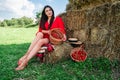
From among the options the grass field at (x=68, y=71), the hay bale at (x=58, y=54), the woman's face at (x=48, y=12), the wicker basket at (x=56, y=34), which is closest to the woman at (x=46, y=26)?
the woman's face at (x=48, y=12)

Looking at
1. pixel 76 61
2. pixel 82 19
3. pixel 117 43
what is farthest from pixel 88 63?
pixel 82 19

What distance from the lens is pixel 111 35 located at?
671cm

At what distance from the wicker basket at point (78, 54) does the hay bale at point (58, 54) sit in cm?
15

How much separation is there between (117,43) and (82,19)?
1407mm

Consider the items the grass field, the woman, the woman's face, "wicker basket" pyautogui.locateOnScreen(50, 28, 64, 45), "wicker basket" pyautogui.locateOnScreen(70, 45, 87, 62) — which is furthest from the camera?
the woman's face

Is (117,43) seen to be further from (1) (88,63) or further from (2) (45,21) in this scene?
(2) (45,21)

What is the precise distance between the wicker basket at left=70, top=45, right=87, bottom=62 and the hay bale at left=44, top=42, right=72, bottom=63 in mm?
155

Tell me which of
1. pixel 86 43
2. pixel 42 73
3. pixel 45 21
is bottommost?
pixel 42 73

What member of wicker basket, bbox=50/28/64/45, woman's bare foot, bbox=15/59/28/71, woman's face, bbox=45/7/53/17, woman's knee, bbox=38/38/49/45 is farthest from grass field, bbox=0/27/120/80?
woman's face, bbox=45/7/53/17

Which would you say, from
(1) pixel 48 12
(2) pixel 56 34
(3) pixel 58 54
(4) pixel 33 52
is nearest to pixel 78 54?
(3) pixel 58 54

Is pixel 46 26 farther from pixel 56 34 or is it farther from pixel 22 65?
pixel 22 65

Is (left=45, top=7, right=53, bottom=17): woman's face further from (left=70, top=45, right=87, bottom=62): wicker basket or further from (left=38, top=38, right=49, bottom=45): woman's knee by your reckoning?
(left=70, top=45, right=87, bottom=62): wicker basket

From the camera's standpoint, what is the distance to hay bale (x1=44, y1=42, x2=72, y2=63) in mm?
7082

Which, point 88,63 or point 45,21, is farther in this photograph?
point 45,21
